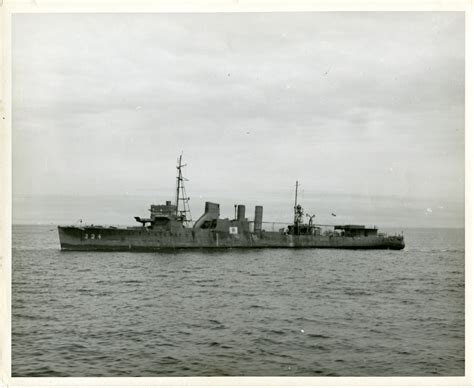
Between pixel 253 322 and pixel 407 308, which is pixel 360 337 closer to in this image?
pixel 253 322

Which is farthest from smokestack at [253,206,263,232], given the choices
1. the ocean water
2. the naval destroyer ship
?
the ocean water

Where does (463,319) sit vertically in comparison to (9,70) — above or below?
below

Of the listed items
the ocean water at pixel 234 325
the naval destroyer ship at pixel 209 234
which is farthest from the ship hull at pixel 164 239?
the ocean water at pixel 234 325

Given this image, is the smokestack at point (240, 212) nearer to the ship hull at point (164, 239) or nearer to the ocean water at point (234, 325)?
the ship hull at point (164, 239)

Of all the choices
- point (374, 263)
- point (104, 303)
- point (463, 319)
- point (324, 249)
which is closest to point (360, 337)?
point (463, 319)

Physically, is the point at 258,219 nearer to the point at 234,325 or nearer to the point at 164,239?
the point at 164,239
